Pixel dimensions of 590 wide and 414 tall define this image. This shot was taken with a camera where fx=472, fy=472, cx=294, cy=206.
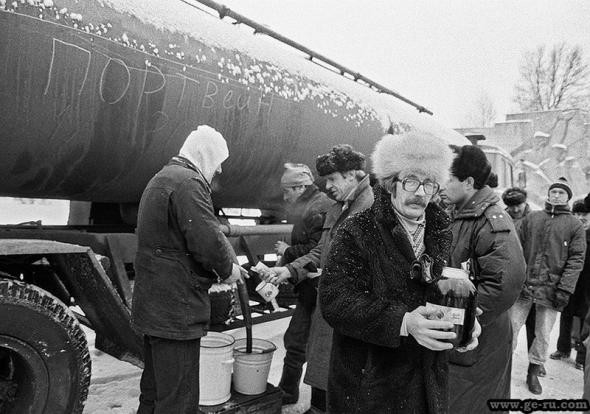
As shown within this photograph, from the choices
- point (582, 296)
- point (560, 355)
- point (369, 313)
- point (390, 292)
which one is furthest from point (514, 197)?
point (369, 313)

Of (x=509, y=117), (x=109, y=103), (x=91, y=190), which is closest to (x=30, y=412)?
(x=91, y=190)

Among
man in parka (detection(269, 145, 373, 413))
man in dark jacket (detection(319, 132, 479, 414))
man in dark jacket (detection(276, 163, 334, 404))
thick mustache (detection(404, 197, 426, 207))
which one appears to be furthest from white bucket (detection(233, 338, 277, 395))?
thick mustache (detection(404, 197, 426, 207))

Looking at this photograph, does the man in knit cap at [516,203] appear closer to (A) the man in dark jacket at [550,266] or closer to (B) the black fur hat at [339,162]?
(A) the man in dark jacket at [550,266]

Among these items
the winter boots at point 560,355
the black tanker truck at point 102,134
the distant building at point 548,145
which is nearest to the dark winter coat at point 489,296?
the black tanker truck at point 102,134

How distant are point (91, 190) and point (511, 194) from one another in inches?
169

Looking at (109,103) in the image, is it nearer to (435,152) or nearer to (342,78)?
(435,152)

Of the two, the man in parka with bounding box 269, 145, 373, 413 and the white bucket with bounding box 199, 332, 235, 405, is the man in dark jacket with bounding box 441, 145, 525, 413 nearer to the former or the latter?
the man in parka with bounding box 269, 145, 373, 413

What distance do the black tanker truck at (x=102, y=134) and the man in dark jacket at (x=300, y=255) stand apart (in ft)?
1.40

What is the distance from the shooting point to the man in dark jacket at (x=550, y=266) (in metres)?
4.12

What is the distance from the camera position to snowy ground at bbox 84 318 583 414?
10.3 feet

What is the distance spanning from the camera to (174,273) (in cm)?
216

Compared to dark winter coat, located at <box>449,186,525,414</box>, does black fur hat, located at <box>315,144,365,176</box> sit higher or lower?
higher

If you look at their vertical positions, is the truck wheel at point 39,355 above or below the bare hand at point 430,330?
below

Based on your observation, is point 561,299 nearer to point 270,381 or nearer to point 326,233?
point 326,233
